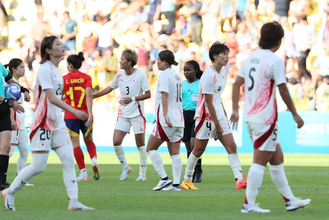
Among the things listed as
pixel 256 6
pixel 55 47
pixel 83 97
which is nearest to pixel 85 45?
pixel 256 6

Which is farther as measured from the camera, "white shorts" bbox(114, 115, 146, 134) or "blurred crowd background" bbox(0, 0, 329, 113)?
"blurred crowd background" bbox(0, 0, 329, 113)

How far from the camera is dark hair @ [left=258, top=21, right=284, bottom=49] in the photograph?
682cm

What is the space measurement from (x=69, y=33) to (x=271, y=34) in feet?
67.9

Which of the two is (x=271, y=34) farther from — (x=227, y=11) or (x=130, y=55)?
(x=227, y=11)

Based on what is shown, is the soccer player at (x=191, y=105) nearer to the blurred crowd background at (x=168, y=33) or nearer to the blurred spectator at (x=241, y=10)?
the blurred crowd background at (x=168, y=33)

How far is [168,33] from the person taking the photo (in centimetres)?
2562

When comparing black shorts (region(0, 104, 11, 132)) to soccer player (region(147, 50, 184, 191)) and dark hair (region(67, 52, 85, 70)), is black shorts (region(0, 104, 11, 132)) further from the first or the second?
dark hair (region(67, 52, 85, 70))

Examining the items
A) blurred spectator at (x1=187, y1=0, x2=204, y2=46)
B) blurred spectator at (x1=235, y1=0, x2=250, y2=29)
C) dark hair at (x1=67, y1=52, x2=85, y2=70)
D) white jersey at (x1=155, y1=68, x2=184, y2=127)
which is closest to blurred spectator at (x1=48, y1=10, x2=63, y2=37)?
blurred spectator at (x1=187, y1=0, x2=204, y2=46)

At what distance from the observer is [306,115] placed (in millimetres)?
21234

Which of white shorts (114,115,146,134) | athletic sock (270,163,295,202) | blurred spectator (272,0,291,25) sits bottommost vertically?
athletic sock (270,163,295,202)

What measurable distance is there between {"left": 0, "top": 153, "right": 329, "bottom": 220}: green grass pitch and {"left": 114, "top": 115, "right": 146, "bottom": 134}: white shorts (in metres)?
0.96

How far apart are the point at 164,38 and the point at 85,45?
11.1 ft

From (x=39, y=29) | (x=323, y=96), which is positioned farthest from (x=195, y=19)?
(x=39, y=29)

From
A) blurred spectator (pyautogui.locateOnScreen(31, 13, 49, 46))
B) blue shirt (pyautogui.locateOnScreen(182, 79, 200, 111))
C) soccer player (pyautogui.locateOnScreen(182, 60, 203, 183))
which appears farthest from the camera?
blurred spectator (pyautogui.locateOnScreen(31, 13, 49, 46))
